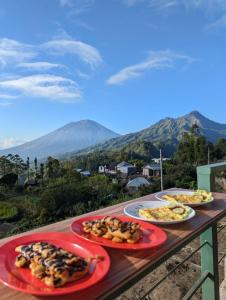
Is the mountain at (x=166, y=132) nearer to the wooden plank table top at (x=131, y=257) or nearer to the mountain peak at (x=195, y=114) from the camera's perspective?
the mountain peak at (x=195, y=114)

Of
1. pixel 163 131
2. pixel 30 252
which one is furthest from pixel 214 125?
pixel 30 252

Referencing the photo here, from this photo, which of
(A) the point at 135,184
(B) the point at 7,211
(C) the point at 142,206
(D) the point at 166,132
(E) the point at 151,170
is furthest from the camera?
(D) the point at 166,132

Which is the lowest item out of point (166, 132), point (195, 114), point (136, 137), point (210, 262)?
point (210, 262)

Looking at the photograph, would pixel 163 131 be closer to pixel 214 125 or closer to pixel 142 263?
pixel 214 125

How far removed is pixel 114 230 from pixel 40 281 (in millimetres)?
274

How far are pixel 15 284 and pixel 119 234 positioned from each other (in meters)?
0.30

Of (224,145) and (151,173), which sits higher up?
(224,145)

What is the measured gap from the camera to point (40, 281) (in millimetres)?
618

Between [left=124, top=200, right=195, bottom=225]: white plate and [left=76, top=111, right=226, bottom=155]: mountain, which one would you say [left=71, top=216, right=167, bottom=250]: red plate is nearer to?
[left=124, top=200, right=195, bottom=225]: white plate

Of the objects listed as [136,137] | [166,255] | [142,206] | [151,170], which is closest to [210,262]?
[142,206]

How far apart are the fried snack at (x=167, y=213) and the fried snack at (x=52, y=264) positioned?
407 millimetres

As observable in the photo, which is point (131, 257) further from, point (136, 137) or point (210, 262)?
point (136, 137)

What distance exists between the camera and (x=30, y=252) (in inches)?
27.8

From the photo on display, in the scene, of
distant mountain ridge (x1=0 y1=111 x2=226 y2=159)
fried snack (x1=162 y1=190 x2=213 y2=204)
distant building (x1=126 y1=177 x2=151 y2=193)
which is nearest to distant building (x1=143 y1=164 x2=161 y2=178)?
distant building (x1=126 y1=177 x2=151 y2=193)
